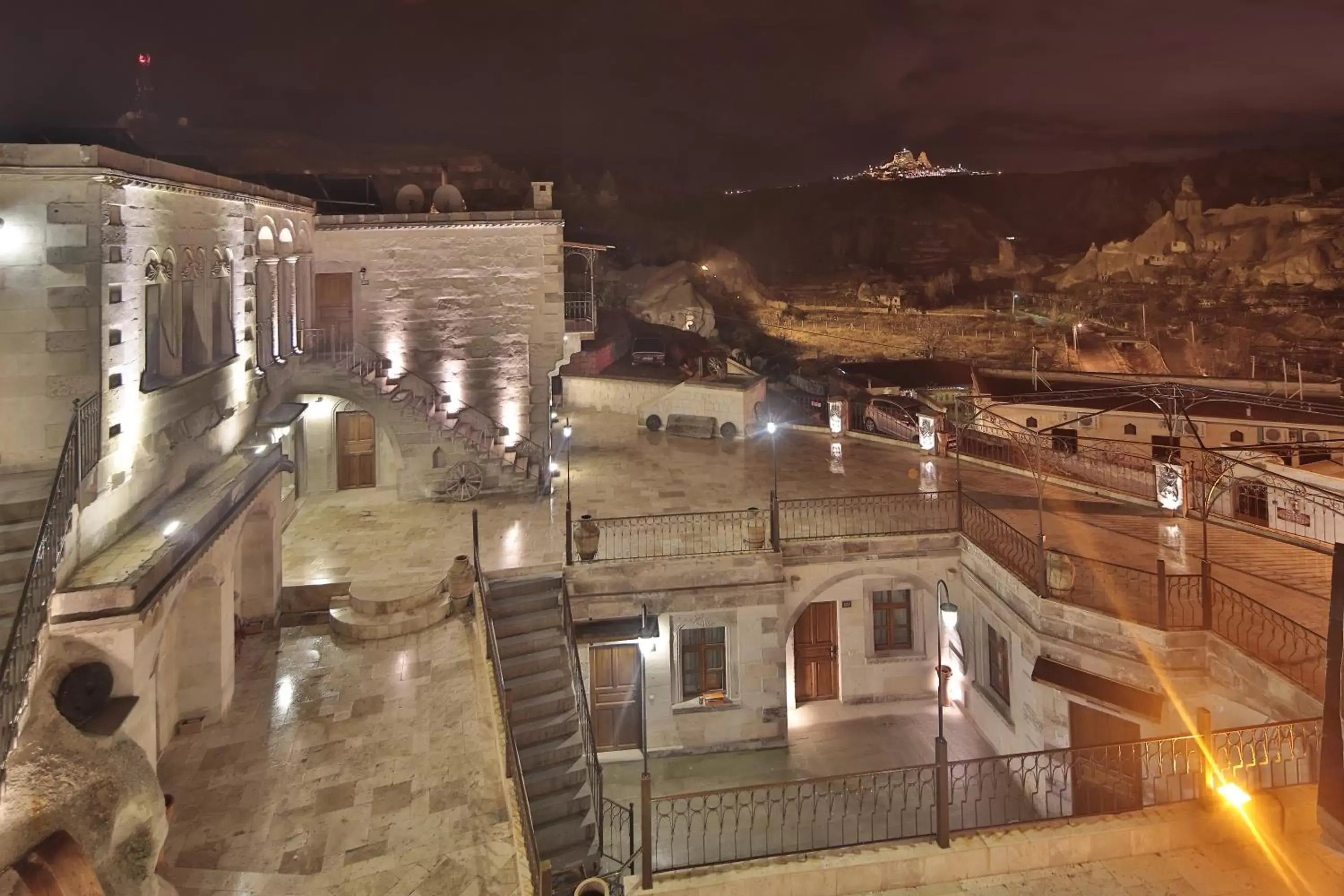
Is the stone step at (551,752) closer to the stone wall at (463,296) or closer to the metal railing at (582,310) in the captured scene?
the stone wall at (463,296)

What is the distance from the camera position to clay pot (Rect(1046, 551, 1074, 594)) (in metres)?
12.4

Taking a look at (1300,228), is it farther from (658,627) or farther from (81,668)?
(81,668)

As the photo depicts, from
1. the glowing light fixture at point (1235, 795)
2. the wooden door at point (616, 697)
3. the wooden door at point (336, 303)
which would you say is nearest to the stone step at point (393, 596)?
the wooden door at point (616, 697)

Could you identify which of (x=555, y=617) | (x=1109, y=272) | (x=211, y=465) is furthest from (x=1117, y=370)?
(x=211, y=465)

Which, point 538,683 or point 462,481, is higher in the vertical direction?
point 462,481

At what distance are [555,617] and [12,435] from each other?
7.97 meters

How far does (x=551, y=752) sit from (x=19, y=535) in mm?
7247

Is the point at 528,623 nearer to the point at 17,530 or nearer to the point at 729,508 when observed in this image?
the point at 729,508

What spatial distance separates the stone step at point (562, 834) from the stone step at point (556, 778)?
0.41m

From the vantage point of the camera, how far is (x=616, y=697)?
15.4m

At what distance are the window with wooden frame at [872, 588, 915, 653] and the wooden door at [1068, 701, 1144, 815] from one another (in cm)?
506

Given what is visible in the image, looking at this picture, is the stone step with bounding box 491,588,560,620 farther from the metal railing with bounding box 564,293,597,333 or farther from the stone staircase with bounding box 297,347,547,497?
the metal railing with bounding box 564,293,597,333

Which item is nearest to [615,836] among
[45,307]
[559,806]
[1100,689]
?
[559,806]

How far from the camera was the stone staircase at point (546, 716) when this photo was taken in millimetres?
11055
